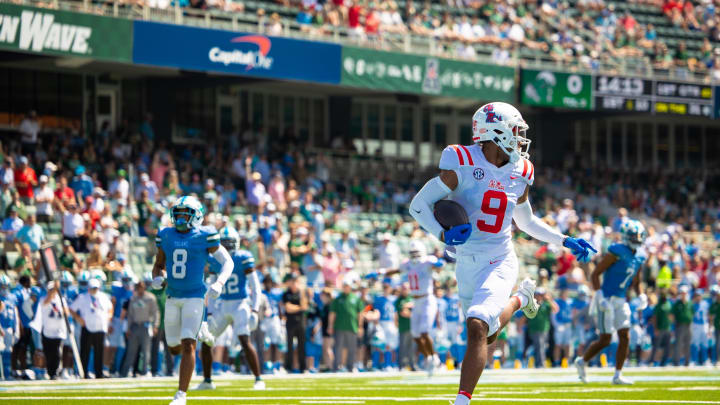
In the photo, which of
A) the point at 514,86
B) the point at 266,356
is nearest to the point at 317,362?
the point at 266,356

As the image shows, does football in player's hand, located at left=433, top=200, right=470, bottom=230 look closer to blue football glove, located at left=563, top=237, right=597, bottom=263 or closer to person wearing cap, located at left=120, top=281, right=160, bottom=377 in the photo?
blue football glove, located at left=563, top=237, right=597, bottom=263

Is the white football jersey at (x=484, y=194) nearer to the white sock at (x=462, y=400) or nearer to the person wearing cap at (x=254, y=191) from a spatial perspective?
the white sock at (x=462, y=400)

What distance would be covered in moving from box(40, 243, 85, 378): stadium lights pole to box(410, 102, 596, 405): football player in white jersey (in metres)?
9.39

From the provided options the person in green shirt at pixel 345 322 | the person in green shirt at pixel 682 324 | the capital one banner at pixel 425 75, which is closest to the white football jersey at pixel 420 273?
the person in green shirt at pixel 345 322

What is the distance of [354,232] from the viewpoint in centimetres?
2439

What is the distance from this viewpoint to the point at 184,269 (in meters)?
11.0

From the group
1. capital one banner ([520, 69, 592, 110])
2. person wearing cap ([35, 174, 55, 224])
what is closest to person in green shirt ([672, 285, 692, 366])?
capital one banner ([520, 69, 592, 110])

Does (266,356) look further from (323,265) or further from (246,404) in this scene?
(246,404)

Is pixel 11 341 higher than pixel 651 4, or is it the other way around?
pixel 651 4

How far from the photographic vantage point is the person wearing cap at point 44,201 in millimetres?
20000

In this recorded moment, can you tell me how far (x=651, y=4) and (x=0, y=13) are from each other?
2241 cm

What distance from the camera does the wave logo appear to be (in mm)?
25078

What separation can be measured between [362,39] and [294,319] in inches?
385

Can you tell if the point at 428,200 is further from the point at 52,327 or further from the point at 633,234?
the point at 52,327
